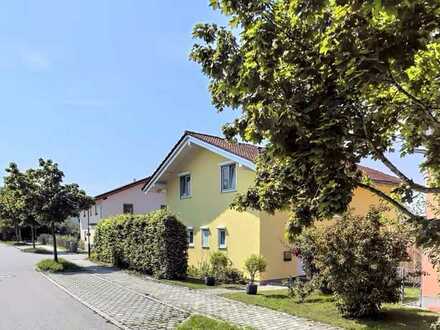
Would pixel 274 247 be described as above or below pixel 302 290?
above

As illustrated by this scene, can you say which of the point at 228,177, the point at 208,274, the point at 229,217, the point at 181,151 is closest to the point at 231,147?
the point at 228,177

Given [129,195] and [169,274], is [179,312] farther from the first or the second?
[129,195]

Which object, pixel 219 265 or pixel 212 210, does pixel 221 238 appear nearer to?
pixel 212 210

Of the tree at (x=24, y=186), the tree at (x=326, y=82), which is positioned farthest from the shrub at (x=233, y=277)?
the tree at (x=326, y=82)

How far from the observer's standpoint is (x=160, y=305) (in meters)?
12.5

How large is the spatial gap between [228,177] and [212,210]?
6.68ft

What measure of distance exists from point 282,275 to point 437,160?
1449cm

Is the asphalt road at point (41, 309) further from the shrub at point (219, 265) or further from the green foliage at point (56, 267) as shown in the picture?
the shrub at point (219, 265)

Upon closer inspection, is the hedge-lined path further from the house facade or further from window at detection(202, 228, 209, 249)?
window at detection(202, 228, 209, 249)

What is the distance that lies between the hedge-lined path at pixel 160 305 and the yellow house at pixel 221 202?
399cm

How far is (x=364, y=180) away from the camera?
5.59 meters

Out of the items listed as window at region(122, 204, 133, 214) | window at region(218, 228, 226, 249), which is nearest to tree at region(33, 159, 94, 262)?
window at region(218, 228, 226, 249)

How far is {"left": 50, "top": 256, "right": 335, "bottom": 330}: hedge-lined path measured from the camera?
10203mm

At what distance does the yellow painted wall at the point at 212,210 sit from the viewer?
18.7m
